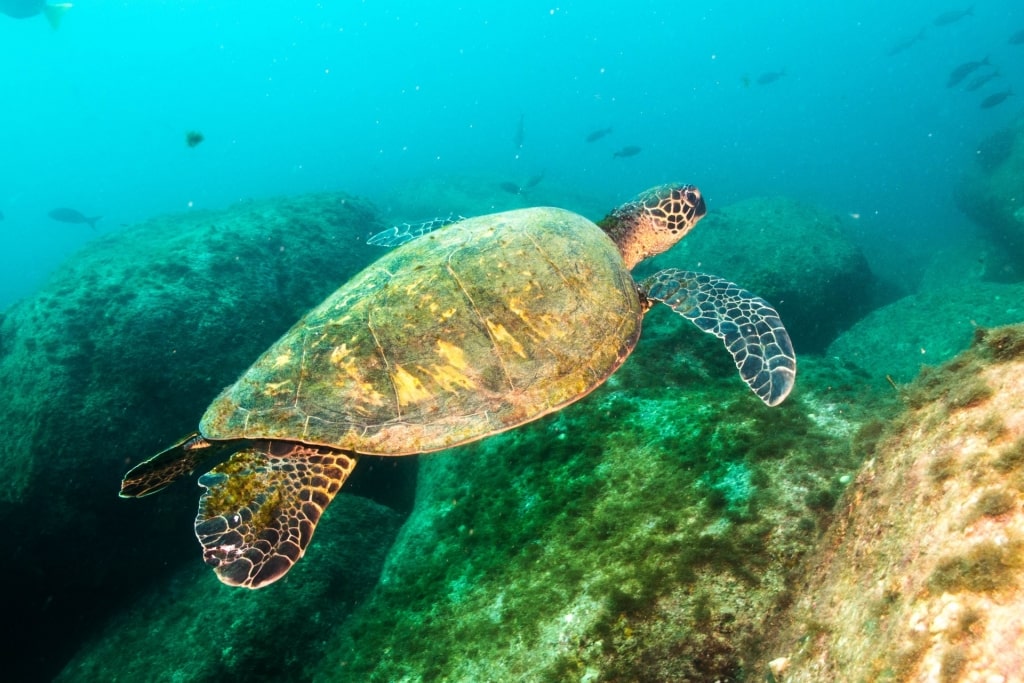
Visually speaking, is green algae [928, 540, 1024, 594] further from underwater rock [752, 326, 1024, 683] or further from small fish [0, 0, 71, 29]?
small fish [0, 0, 71, 29]

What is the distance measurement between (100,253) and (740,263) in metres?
14.4

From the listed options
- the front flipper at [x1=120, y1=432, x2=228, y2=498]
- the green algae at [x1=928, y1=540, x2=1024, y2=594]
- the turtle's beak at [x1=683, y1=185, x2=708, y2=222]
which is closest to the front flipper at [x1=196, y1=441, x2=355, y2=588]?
the front flipper at [x1=120, y1=432, x2=228, y2=498]

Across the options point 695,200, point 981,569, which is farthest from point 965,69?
point 981,569

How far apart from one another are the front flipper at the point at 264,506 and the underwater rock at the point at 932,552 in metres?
2.90

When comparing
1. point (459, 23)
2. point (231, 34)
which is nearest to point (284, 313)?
point (459, 23)

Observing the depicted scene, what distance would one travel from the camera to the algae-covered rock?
2799mm

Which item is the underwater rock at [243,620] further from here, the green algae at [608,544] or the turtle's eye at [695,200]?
the turtle's eye at [695,200]

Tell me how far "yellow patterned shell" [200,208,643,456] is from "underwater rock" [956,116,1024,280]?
14.6 metres

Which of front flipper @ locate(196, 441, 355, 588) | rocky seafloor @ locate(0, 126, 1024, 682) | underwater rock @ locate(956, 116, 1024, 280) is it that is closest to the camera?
rocky seafloor @ locate(0, 126, 1024, 682)

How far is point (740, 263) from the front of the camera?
10.4 meters

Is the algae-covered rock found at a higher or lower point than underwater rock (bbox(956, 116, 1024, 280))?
higher

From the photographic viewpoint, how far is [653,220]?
19.4 ft

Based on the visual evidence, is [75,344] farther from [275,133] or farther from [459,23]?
[459,23]

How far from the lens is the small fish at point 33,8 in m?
25.9
